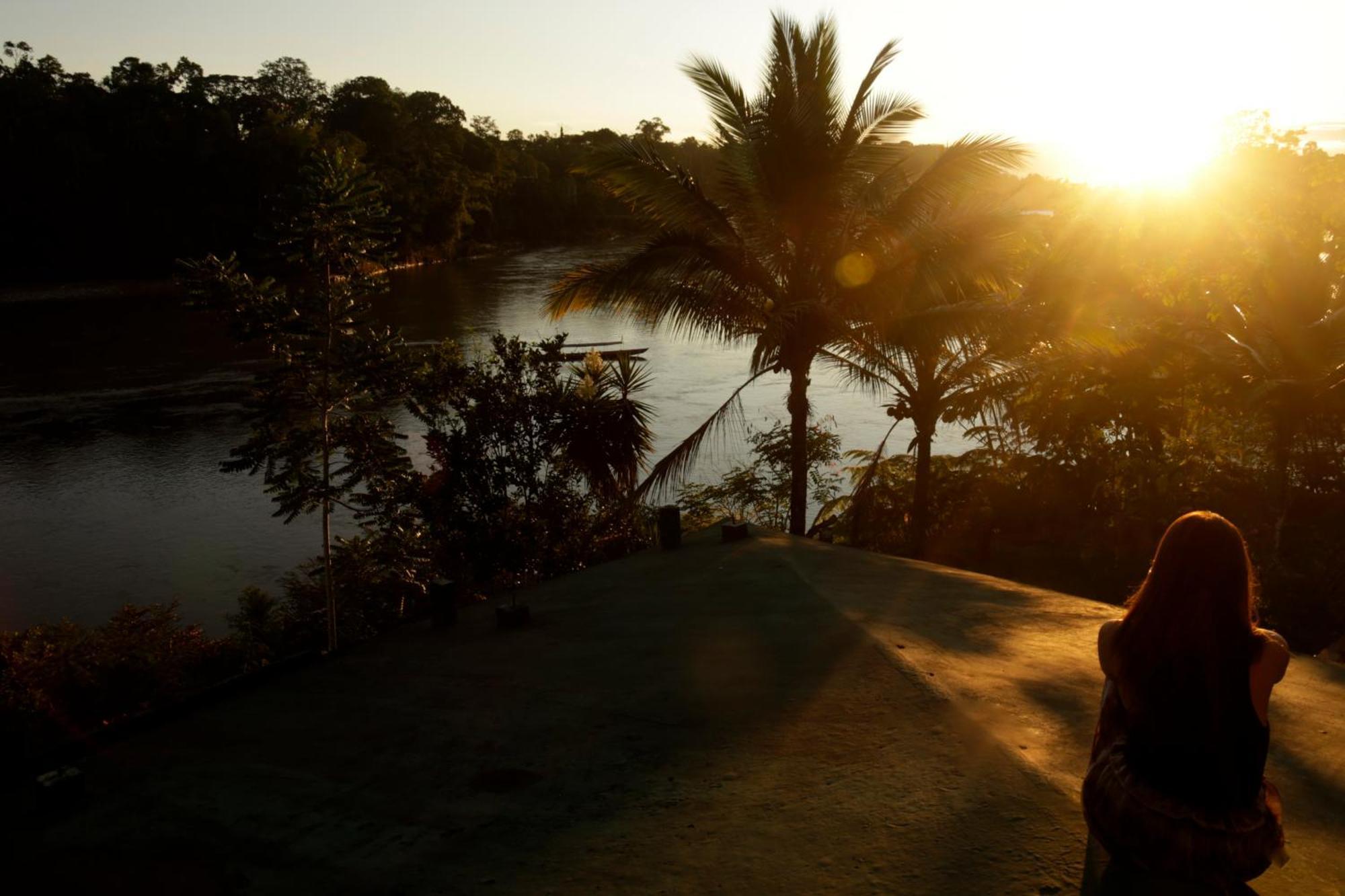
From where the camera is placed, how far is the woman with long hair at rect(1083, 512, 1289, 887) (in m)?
3.01

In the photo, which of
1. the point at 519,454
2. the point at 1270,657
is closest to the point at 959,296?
the point at 519,454

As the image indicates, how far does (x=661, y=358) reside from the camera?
48.5 metres

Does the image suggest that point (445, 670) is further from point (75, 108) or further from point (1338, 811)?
point (75, 108)

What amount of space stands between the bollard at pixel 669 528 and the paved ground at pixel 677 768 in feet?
10.2

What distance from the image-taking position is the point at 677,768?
5.09 metres

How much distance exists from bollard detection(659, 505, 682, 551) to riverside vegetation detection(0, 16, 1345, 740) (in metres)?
2.48

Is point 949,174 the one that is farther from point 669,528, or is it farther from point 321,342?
point 321,342

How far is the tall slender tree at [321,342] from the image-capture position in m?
10.9

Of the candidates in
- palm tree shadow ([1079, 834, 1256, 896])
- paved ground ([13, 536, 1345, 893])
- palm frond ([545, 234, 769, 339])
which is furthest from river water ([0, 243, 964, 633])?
palm tree shadow ([1079, 834, 1256, 896])

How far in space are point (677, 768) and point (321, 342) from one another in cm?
791

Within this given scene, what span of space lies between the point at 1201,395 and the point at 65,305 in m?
72.7

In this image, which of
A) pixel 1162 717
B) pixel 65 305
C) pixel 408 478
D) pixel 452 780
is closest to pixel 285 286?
pixel 408 478

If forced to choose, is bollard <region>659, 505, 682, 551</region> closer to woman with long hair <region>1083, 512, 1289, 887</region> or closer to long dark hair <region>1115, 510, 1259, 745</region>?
woman with long hair <region>1083, 512, 1289, 887</region>

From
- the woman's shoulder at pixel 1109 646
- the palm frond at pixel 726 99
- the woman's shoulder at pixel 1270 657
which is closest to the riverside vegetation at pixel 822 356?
the palm frond at pixel 726 99
